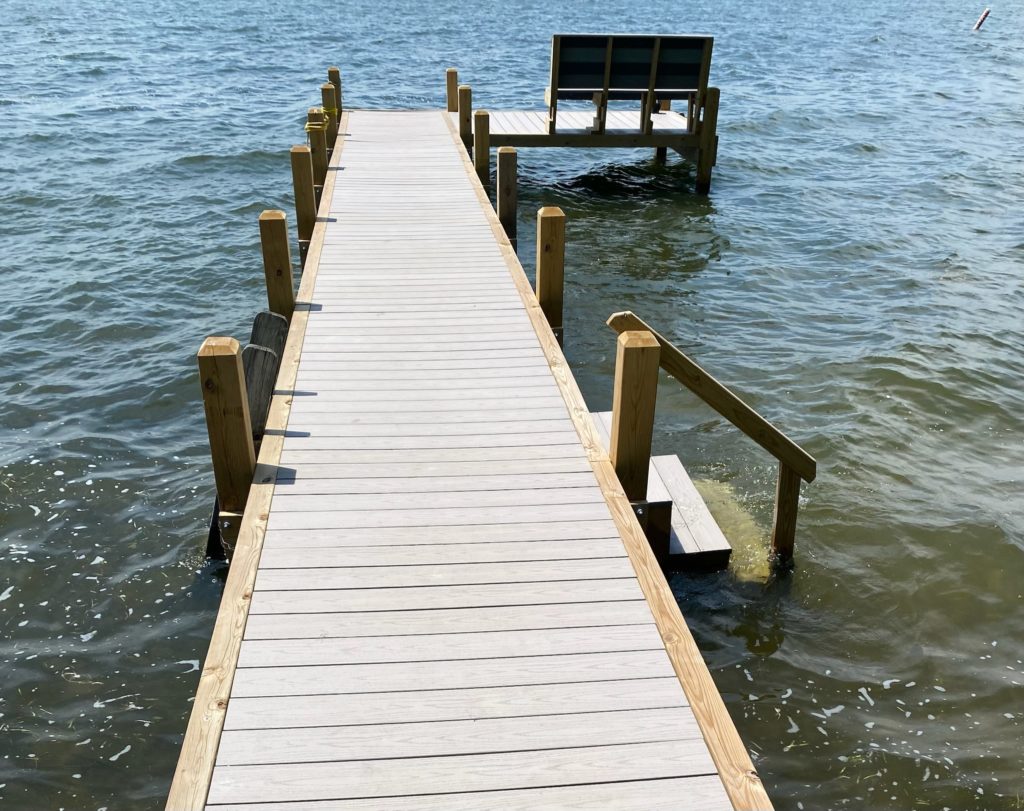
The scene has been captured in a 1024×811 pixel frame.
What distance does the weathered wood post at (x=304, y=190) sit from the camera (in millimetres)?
9430

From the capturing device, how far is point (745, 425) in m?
6.25

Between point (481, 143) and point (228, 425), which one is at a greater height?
point (481, 143)

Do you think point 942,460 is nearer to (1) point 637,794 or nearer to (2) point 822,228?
(1) point 637,794

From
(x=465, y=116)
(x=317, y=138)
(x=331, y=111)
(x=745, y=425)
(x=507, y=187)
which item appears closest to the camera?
(x=745, y=425)

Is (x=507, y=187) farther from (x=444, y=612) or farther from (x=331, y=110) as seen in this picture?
(x=444, y=612)

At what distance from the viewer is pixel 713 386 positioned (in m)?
6.02

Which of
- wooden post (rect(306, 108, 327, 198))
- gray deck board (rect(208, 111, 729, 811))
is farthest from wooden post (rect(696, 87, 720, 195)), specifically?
gray deck board (rect(208, 111, 729, 811))

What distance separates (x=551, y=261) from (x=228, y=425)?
3356 mm

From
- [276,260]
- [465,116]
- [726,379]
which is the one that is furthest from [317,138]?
[726,379]

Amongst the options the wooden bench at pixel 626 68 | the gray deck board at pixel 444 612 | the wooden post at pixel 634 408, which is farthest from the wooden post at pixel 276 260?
the wooden bench at pixel 626 68

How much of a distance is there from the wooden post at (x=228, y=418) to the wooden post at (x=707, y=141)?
11779 millimetres

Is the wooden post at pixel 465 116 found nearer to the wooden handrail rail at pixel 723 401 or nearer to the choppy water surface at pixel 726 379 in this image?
the choppy water surface at pixel 726 379

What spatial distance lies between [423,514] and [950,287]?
32.8ft

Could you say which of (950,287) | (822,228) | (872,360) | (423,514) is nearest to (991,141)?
(822,228)
